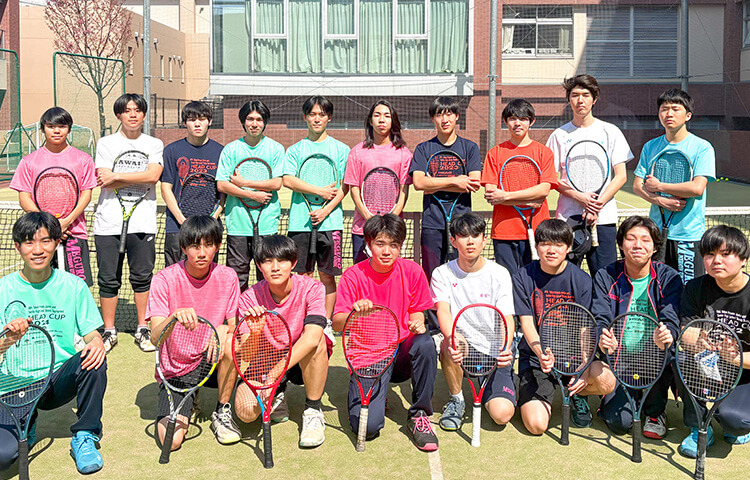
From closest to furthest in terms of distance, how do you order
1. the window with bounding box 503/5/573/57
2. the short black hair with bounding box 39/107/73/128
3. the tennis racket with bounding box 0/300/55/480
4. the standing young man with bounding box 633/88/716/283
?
1. the tennis racket with bounding box 0/300/55/480
2. the standing young man with bounding box 633/88/716/283
3. the short black hair with bounding box 39/107/73/128
4. the window with bounding box 503/5/573/57

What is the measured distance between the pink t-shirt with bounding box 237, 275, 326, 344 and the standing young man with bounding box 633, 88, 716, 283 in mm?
2192

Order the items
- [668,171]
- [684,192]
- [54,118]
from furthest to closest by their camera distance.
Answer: [54,118]
[668,171]
[684,192]

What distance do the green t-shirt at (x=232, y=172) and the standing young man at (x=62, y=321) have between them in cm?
156

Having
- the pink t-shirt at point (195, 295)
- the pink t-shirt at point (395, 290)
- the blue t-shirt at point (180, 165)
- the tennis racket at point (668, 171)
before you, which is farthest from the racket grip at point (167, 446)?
the tennis racket at point (668, 171)

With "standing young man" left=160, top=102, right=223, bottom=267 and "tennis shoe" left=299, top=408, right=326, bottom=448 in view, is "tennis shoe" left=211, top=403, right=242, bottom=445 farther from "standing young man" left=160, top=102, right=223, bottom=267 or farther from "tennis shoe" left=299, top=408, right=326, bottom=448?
"standing young man" left=160, top=102, right=223, bottom=267

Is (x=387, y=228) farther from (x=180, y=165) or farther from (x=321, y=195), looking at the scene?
(x=180, y=165)

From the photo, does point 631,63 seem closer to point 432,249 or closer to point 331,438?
point 432,249

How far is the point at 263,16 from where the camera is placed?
1905 cm

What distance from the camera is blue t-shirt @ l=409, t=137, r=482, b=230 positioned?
494 centimetres

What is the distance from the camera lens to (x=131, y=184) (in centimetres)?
521

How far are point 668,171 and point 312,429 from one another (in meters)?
2.81

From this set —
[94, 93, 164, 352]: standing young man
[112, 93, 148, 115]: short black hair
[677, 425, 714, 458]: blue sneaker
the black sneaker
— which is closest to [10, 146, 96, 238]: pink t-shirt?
[94, 93, 164, 352]: standing young man

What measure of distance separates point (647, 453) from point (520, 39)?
743 inches

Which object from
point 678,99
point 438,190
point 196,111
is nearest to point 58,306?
point 196,111
